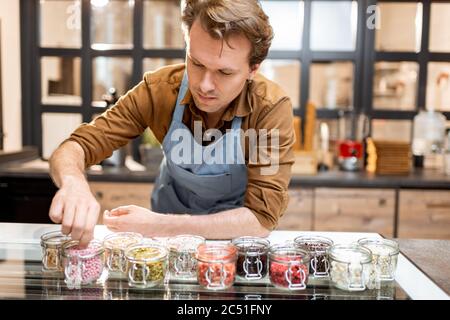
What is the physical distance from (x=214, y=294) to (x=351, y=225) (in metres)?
2.28

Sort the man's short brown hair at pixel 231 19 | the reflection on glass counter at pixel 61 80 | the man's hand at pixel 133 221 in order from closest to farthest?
the man's short brown hair at pixel 231 19 → the man's hand at pixel 133 221 → the reflection on glass counter at pixel 61 80

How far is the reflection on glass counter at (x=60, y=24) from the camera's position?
3922 millimetres

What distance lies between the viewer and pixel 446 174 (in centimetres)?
346

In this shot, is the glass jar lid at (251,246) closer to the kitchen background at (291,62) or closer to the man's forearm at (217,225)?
the man's forearm at (217,225)

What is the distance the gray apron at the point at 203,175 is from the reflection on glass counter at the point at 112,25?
2.15m

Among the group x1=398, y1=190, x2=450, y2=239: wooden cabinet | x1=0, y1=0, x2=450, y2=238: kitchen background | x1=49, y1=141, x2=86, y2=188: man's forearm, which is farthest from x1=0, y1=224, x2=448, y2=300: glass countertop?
x1=0, y1=0, x2=450, y2=238: kitchen background

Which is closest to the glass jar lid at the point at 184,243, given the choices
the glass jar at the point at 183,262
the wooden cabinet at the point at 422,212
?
the glass jar at the point at 183,262

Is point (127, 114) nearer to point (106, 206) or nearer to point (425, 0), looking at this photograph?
point (106, 206)

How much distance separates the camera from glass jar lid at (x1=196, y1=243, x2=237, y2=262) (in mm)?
1166

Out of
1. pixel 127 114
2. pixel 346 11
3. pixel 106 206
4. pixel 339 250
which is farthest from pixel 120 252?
pixel 346 11

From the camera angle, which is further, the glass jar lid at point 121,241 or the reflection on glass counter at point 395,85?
the reflection on glass counter at point 395,85

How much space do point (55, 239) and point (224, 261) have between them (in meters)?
0.46

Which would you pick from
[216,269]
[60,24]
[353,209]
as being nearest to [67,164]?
[216,269]

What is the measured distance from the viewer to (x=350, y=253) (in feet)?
3.96
